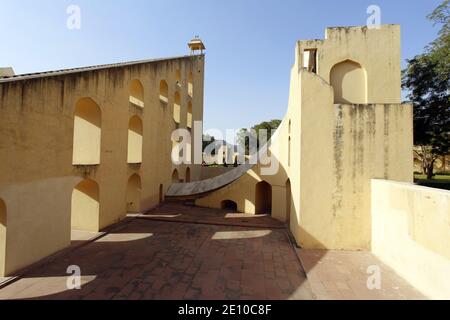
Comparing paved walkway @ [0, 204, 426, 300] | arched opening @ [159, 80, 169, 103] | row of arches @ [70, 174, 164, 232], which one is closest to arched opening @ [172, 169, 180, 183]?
arched opening @ [159, 80, 169, 103]

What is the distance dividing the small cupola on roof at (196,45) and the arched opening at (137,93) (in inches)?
465

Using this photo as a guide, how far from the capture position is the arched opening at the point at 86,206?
8.70 m

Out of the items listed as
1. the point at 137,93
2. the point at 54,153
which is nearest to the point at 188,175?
the point at 137,93

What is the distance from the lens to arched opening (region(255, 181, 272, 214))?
42.0 ft

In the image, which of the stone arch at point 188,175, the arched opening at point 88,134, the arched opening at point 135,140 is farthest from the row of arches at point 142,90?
the stone arch at point 188,175

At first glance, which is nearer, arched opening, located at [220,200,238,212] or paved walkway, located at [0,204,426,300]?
paved walkway, located at [0,204,426,300]

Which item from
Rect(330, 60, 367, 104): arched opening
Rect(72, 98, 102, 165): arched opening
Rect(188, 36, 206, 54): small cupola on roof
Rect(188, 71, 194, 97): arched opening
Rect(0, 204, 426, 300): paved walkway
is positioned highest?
Rect(188, 36, 206, 54): small cupola on roof

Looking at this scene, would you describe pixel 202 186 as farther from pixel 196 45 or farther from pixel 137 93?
pixel 196 45

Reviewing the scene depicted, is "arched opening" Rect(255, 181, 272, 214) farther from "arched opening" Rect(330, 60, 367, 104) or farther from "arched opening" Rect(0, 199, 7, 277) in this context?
"arched opening" Rect(0, 199, 7, 277)

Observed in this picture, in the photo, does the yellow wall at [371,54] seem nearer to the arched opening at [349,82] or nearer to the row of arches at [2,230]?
the arched opening at [349,82]

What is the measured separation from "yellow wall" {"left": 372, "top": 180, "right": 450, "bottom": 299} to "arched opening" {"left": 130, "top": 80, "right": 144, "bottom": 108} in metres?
10.6
